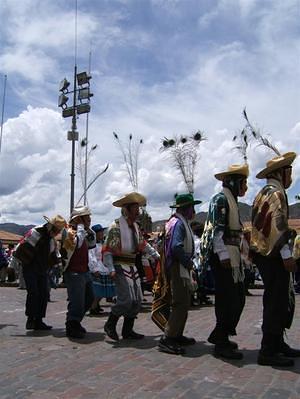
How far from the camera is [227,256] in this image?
16.6 ft

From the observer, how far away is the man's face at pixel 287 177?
5148 mm

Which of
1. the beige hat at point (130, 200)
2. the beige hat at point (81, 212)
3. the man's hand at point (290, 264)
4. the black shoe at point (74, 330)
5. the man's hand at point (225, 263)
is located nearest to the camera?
the man's hand at point (290, 264)

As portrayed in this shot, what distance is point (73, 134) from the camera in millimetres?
26422

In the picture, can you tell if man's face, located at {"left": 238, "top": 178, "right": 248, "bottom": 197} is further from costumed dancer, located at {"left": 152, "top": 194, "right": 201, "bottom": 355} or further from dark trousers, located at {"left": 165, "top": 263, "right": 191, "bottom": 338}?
dark trousers, located at {"left": 165, "top": 263, "right": 191, "bottom": 338}

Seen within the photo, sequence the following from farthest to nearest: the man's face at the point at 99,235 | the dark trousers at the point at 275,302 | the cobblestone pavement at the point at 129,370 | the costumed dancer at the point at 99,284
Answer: the man's face at the point at 99,235, the costumed dancer at the point at 99,284, the dark trousers at the point at 275,302, the cobblestone pavement at the point at 129,370

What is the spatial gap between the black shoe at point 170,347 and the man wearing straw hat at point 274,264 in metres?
0.93

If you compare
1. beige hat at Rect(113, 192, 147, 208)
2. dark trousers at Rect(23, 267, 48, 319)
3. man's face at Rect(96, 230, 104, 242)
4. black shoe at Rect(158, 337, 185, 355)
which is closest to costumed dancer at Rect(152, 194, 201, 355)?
black shoe at Rect(158, 337, 185, 355)

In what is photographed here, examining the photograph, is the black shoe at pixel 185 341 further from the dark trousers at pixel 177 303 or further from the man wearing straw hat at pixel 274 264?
the man wearing straw hat at pixel 274 264

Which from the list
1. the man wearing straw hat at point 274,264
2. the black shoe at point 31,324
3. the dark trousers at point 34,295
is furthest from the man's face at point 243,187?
the black shoe at point 31,324

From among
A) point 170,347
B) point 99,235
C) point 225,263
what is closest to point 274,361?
point 225,263

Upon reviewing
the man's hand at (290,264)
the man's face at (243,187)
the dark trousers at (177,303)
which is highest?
the man's face at (243,187)

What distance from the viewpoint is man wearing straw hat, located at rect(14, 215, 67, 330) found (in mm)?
7234

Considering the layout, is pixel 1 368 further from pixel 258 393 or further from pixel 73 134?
pixel 73 134

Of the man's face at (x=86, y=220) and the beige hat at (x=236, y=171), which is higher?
the beige hat at (x=236, y=171)
